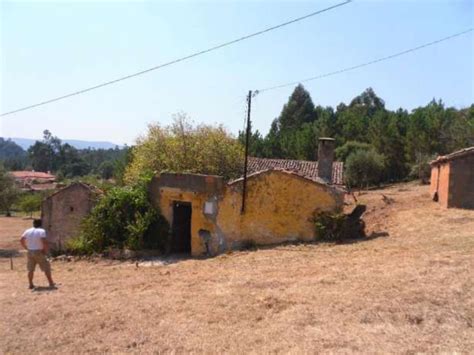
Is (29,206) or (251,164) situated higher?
(251,164)

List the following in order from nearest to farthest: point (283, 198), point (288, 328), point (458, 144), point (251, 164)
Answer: point (288, 328)
point (283, 198)
point (251, 164)
point (458, 144)

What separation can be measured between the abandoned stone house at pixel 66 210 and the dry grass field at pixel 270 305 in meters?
7.33

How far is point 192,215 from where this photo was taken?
17.2m

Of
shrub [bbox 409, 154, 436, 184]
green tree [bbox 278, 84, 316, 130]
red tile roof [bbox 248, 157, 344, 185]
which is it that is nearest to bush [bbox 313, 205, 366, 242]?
red tile roof [bbox 248, 157, 344, 185]

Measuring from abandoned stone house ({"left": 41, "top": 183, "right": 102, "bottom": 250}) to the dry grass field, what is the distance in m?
7.33

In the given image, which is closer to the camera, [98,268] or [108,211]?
[98,268]

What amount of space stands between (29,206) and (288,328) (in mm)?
54856

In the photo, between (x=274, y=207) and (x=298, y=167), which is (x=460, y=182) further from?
(x=298, y=167)

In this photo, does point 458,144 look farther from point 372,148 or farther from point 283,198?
point 283,198

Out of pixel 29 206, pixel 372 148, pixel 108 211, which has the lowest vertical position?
pixel 29 206

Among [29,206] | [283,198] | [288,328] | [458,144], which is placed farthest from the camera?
[29,206]

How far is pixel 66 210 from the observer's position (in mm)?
21500

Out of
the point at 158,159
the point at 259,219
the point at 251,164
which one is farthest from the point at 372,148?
the point at 259,219

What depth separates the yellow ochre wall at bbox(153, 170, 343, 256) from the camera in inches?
632
